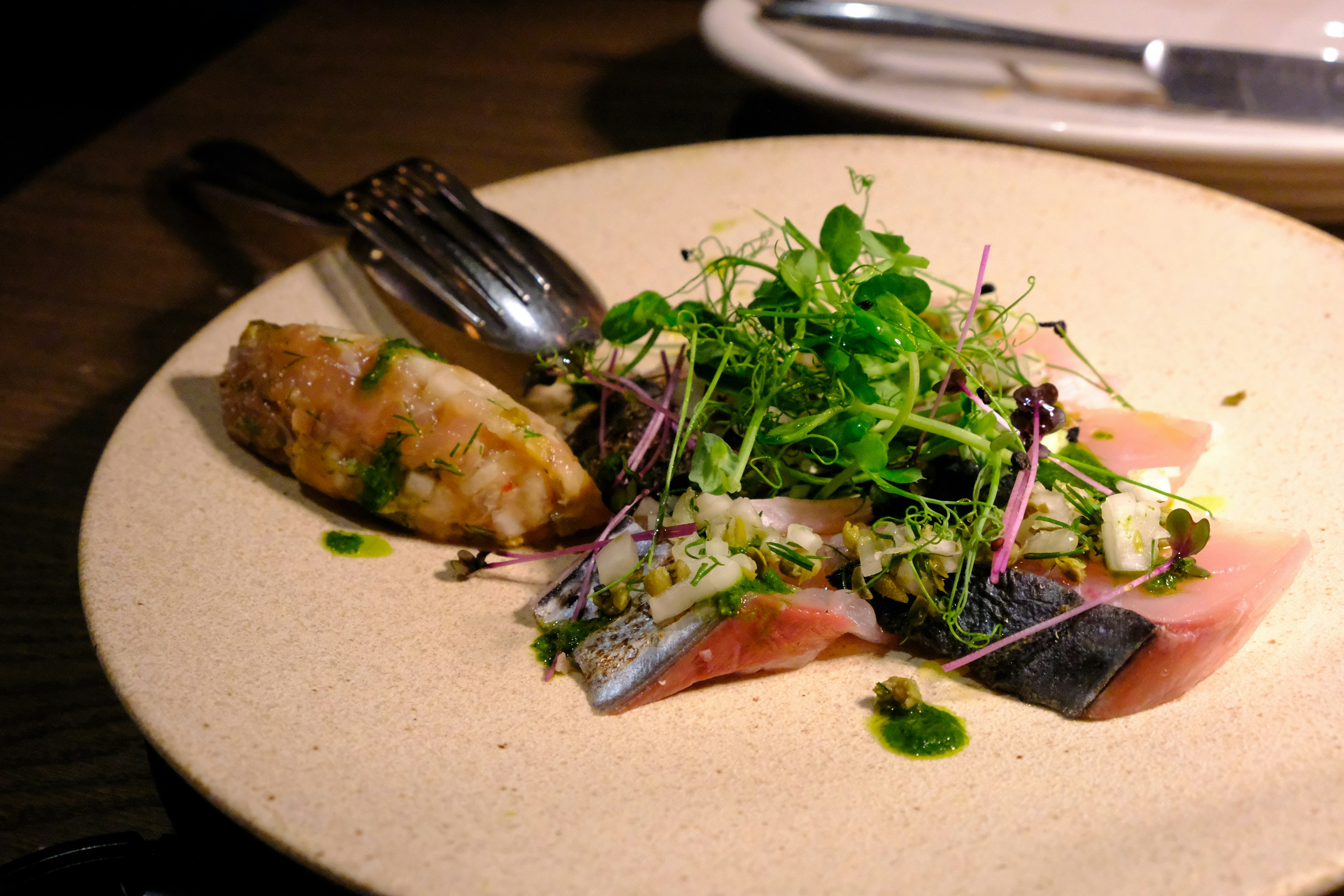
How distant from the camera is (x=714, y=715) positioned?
1.50 m

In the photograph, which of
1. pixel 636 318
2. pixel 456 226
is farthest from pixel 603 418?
pixel 456 226

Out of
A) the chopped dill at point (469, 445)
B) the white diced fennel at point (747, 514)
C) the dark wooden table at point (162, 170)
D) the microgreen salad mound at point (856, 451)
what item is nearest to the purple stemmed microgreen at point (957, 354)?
Answer: the microgreen salad mound at point (856, 451)

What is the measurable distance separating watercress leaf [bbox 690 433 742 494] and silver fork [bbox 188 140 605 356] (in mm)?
623

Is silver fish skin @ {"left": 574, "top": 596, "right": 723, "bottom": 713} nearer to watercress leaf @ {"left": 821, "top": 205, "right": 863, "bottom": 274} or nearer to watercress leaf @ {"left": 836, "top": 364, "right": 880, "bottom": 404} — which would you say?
watercress leaf @ {"left": 836, "top": 364, "right": 880, "bottom": 404}

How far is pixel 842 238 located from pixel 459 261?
0.90 meters

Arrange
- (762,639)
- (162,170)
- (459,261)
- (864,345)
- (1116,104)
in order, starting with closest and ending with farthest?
(762,639)
(864,345)
(459,261)
(1116,104)
(162,170)

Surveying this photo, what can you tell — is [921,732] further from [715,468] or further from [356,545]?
[356,545]

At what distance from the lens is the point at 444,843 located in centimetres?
120

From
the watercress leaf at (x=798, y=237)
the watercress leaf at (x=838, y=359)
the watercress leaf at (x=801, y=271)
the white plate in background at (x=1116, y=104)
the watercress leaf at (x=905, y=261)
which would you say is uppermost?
the white plate in background at (x=1116, y=104)

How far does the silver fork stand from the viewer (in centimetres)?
220

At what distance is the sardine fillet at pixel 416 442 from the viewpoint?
179 centimetres

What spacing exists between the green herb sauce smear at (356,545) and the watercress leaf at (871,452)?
0.87 meters

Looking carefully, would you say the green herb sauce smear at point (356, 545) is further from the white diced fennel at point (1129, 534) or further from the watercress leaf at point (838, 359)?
the white diced fennel at point (1129, 534)

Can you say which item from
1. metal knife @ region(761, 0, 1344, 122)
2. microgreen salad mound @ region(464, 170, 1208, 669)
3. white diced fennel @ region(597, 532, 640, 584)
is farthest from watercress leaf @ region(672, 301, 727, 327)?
metal knife @ region(761, 0, 1344, 122)
